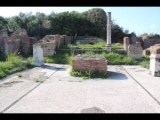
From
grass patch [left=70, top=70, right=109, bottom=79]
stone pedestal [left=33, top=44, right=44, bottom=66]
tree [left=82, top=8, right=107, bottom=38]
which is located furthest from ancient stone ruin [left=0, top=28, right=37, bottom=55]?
tree [left=82, top=8, right=107, bottom=38]

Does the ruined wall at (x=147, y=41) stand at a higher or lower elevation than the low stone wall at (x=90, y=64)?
higher

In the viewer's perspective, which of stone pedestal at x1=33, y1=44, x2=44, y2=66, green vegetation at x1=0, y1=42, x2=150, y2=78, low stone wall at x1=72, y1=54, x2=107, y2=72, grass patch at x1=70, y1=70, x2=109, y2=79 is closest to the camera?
grass patch at x1=70, y1=70, x2=109, y2=79

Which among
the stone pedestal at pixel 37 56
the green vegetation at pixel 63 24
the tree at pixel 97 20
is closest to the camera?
the stone pedestal at pixel 37 56

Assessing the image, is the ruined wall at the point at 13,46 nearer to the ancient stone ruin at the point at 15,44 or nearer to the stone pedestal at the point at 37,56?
the ancient stone ruin at the point at 15,44

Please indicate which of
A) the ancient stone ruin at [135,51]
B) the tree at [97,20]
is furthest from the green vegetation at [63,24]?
the ancient stone ruin at [135,51]

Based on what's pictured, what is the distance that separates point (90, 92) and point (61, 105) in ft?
4.73

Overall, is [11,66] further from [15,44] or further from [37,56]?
[15,44]

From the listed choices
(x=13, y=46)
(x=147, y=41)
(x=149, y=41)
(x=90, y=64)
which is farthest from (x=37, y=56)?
(x=149, y=41)

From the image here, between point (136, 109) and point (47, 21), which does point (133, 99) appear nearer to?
point (136, 109)

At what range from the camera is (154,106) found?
4.40 metres

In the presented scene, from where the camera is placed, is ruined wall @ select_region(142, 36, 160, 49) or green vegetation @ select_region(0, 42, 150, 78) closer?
green vegetation @ select_region(0, 42, 150, 78)

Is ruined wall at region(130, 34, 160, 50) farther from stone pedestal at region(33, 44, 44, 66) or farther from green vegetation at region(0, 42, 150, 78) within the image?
stone pedestal at region(33, 44, 44, 66)

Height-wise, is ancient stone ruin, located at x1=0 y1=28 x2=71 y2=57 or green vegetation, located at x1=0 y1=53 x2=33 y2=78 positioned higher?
ancient stone ruin, located at x1=0 y1=28 x2=71 y2=57

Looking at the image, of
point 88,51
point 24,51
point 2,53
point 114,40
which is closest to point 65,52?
point 88,51
